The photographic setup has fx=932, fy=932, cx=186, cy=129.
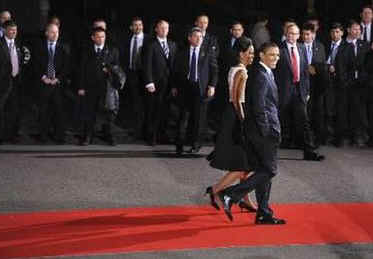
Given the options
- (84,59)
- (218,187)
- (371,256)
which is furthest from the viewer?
(84,59)

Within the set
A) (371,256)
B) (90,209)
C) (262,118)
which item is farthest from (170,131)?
(371,256)

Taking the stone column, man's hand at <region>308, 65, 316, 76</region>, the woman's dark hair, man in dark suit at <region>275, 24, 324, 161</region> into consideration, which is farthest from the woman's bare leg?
the stone column

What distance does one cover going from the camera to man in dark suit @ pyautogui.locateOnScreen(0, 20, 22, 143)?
13.5 meters

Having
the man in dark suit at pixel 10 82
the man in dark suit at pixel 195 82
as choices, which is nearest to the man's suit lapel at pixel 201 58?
the man in dark suit at pixel 195 82

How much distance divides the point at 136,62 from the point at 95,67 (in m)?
0.72

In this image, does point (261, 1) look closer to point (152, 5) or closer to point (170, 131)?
point (152, 5)

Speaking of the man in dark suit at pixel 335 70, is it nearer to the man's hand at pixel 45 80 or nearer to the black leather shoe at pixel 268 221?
the man's hand at pixel 45 80

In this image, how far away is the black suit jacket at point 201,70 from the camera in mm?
13102

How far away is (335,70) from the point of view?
1409 centimetres

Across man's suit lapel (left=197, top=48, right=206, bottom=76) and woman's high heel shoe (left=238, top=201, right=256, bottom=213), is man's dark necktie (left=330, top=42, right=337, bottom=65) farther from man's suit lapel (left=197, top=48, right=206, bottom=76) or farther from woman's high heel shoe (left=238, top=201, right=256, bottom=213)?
woman's high heel shoe (left=238, top=201, right=256, bottom=213)

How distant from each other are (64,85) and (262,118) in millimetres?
6047

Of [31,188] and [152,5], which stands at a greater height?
[152,5]

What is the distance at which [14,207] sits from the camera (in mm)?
9719

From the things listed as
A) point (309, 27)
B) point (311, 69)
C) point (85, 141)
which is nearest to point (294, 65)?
point (311, 69)
